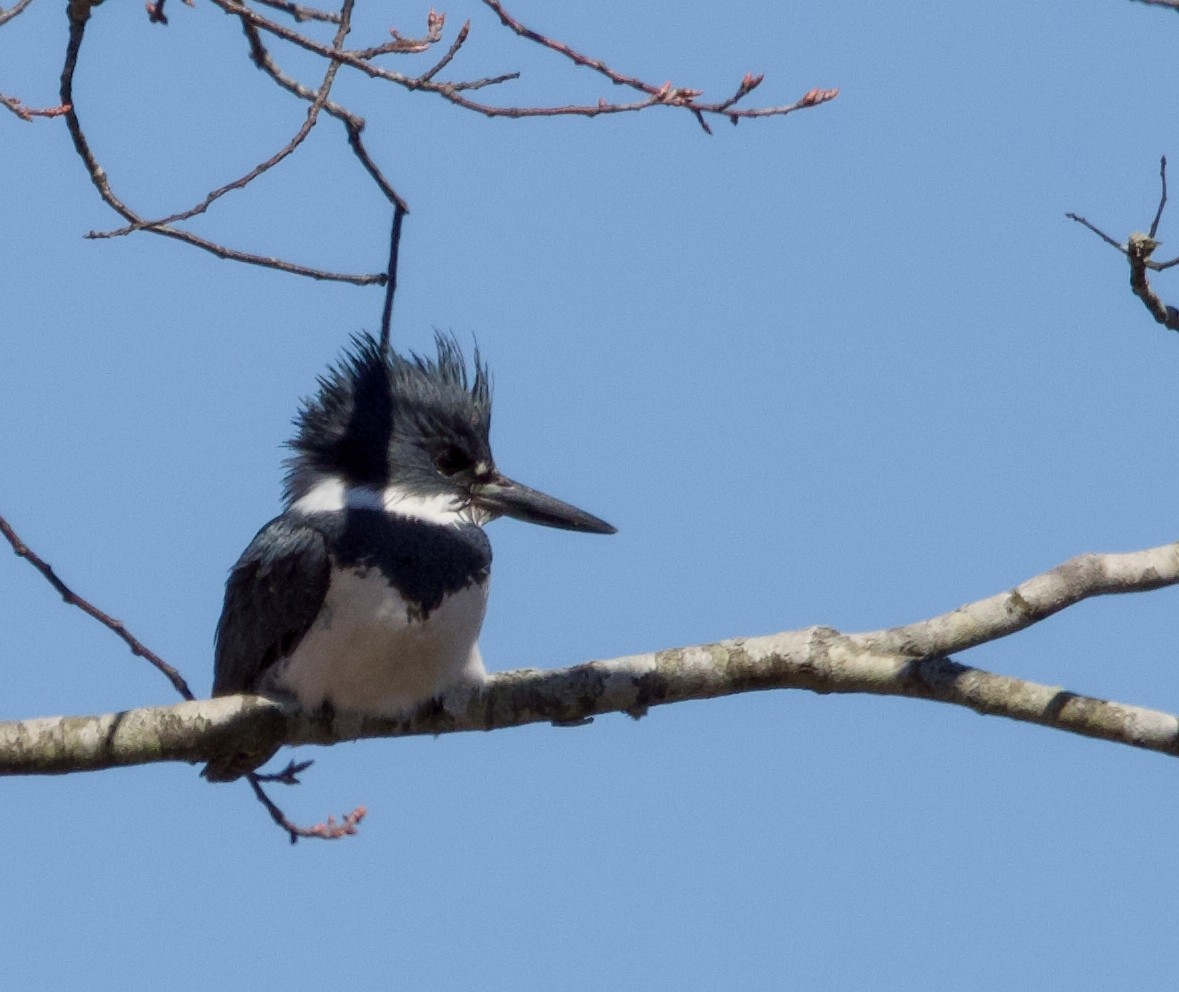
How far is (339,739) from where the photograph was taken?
13.2 ft

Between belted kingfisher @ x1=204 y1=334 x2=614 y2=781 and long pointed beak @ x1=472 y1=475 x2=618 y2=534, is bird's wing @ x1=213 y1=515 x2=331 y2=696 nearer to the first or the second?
belted kingfisher @ x1=204 y1=334 x2=614 y2=781

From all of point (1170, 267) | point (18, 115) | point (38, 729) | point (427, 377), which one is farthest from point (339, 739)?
point (1170, 267)

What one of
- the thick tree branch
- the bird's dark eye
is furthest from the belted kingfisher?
the thick tree branch

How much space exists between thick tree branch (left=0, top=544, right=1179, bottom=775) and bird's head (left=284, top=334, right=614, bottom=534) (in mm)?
1013

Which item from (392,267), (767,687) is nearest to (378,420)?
(392,267)

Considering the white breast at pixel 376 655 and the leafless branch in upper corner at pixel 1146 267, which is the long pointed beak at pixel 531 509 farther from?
the leafless branch in upper corner at pixel 1146 267

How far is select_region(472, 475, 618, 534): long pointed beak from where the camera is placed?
4.74 m

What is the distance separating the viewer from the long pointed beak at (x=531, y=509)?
15.5ft

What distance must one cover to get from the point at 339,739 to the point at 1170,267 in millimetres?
2137

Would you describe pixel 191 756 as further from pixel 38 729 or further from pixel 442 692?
pixel 442 692

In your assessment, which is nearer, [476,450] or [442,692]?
[442,692]

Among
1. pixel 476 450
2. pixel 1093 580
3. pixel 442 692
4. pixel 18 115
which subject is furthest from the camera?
pixel 476 450

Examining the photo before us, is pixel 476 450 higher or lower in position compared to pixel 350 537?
higher

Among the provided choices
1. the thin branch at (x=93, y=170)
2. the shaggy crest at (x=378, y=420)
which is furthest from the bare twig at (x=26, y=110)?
the shaggy crest at (x=378, y=420)
